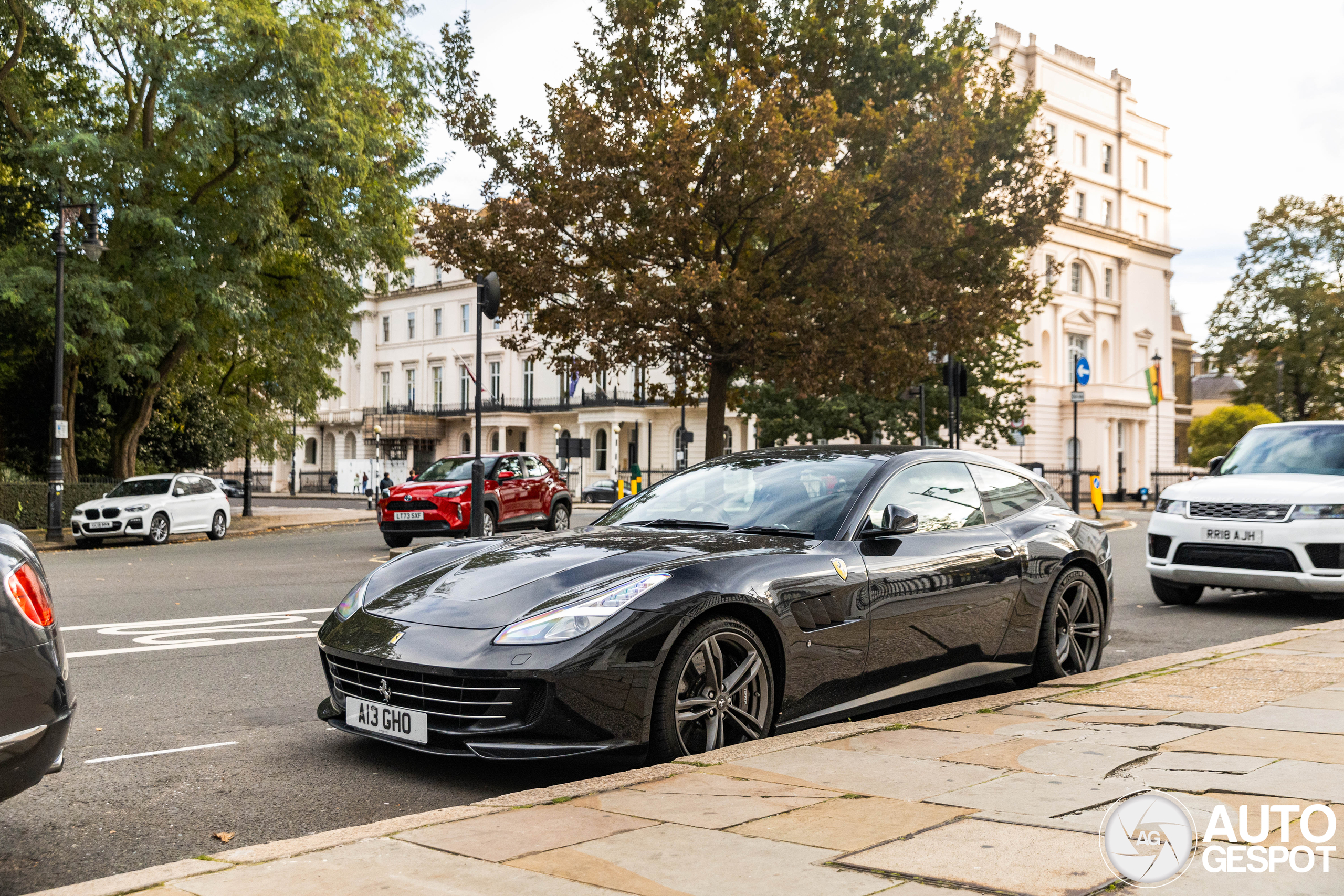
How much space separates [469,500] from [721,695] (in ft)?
49.8

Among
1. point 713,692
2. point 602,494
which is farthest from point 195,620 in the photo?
point 602,494

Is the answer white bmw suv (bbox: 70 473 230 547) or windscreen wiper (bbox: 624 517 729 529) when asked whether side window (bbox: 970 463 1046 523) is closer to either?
windscreen wiper (bbox: 624 517 729 529)

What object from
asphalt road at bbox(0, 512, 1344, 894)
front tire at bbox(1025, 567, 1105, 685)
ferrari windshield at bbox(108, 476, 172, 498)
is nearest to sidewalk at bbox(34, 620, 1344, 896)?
asphalt road at bbox(0, 512, 1344, 894)

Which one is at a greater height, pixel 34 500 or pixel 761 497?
pixel 761 497

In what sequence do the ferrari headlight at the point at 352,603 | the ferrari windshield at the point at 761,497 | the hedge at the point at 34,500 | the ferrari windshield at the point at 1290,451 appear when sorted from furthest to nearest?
the hedge at the point at 34,500, the ferrari windshield at the point at 1290,451, the ferrari windshield at the point at 761,497, the ferrari headlight at the point at 352,603

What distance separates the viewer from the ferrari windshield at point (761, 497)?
18.9 ft

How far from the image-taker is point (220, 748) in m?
5.42

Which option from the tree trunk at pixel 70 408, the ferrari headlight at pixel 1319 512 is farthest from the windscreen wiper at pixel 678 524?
the tree trunk at pixel 70 408

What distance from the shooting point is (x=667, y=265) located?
2155 centimetres

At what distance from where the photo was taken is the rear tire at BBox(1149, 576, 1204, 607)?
38.3 ft

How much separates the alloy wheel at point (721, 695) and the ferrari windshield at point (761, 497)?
0.88m

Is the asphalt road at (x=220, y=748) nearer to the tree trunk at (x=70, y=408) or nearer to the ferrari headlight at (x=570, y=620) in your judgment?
the ferrari headlight at (x=570, y=620)

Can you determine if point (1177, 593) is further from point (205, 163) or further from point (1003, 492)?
point (205, 163)

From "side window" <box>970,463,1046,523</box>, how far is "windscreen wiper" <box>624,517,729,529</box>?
168cm
